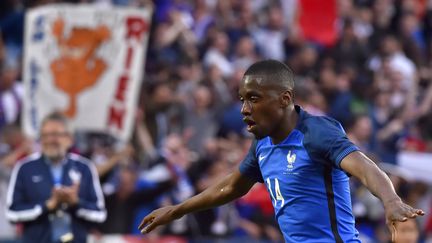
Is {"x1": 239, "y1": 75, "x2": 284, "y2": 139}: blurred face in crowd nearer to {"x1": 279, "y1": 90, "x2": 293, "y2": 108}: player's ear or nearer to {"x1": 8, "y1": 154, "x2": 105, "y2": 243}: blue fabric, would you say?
{"x1": 279, "y1": 90, "x2": 293, "y2": 108}: player's ear

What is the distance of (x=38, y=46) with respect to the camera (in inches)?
452

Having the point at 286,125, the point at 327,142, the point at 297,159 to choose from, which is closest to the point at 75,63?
the point at 286,125

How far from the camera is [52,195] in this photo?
912 cm

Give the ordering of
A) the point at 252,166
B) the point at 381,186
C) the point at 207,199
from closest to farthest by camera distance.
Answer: the point at 381,186
the point at 252,166
the point at 207,199

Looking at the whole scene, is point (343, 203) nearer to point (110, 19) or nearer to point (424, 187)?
point (110, 19)

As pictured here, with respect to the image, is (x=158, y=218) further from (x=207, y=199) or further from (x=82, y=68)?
(x=82, y=68)

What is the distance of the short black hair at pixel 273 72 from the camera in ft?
18.5

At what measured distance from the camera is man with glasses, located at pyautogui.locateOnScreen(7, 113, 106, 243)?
29.9 ft

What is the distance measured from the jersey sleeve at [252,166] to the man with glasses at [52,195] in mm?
3096

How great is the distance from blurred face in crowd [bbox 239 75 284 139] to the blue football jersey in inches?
7.2

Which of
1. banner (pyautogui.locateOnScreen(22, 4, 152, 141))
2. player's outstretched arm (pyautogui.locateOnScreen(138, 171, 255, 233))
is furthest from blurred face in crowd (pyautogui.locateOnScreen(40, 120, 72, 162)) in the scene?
player's outstretched arm (pyautogui.locateOnScreen(138, 171, 255, 233))

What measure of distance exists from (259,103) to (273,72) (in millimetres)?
193

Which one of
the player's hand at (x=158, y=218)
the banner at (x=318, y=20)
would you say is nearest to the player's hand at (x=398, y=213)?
the player's hand at (x=158, y=218)

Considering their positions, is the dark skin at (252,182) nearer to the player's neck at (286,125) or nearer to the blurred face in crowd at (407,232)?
the player's neck at (286,125)
